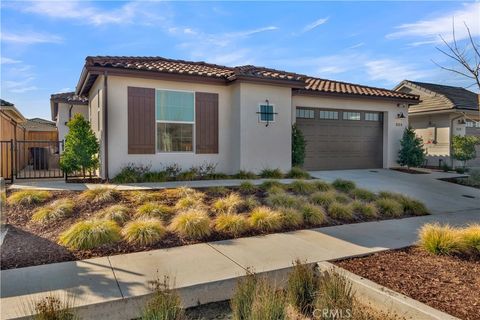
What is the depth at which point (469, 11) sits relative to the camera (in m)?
5.79

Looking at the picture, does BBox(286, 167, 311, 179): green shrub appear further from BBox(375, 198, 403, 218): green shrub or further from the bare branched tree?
the bare branched tree

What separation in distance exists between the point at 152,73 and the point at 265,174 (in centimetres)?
505

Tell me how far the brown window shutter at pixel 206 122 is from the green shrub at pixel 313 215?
17.6 ft

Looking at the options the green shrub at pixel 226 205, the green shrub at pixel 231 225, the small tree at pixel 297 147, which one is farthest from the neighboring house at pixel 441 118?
the green shrub at pixel 231 225

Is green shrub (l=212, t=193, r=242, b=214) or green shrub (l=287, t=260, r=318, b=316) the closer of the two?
green shrub (l=287, t=260, r=318, b=316)

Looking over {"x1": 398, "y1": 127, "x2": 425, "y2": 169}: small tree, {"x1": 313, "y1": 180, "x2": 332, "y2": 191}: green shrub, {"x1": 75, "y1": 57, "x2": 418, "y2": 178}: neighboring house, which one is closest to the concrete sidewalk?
{"x1": 313, "y1": 180, "x2": 332, "y2": 191}: green shrub

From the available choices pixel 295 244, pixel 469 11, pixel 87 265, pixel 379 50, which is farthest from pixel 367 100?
pixel 87 265

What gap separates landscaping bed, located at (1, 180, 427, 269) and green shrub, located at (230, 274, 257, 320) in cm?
222

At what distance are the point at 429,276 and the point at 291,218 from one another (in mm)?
2811

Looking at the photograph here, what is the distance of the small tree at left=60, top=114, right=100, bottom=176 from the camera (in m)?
9.90

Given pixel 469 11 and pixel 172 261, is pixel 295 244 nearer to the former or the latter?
pixel 172 261

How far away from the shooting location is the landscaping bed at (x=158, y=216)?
508 cm

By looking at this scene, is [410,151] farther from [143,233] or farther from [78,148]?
[78,148]

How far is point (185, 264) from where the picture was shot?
4430 millimetres
